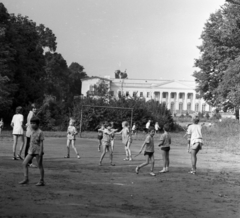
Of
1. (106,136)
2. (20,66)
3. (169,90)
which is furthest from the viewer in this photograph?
(169,90)

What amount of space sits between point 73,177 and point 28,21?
53.6 m

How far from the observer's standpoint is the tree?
49.4m

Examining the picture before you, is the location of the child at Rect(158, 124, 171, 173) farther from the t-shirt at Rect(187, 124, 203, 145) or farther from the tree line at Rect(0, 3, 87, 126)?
the tree line at Rect(0, 3, 87, 126)

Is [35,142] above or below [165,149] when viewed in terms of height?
above

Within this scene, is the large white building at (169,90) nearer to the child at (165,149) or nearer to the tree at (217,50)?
the tree at (217,50)

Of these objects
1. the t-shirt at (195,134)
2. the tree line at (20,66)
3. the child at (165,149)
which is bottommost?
the child at (165,149)

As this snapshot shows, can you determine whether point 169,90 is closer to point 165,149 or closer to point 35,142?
point 165,149

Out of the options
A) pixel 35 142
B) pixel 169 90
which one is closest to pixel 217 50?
pixel 35 142

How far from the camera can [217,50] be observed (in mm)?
53094

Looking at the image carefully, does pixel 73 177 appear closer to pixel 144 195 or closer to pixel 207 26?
pixel 144 195

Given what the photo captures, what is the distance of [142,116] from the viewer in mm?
59844

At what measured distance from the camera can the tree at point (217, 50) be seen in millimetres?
49406

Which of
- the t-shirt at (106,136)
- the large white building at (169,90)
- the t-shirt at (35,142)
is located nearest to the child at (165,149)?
the t-shirt at (106,136)

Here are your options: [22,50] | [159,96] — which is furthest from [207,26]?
[159,96]
